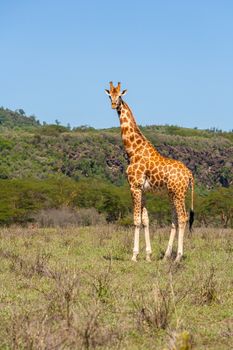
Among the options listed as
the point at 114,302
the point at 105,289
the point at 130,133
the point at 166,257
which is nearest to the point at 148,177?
the point at 130,133

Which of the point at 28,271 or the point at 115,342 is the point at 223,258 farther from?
the point at 115,342

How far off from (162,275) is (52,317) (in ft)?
11.1

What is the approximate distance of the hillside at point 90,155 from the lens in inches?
2494

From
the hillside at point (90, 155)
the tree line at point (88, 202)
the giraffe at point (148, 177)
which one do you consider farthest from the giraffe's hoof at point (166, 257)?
the hillside at point (90, 155)

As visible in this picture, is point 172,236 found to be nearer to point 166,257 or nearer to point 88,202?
point 166,257

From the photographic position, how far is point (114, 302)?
702 cm

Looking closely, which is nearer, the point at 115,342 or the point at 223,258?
the point at 115,342

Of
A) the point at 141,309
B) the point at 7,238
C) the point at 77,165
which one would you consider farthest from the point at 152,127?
the point at 141,309

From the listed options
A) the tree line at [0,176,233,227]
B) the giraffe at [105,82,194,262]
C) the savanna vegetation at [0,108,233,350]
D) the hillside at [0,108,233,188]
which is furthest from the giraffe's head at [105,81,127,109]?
the hillside at [0,108,233,188]

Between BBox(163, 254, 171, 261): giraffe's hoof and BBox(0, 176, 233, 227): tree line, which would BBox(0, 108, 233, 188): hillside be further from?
BBox(163, 254, 171, 261): giraffe's hoof

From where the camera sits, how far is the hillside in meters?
63.3

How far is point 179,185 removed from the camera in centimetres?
1115

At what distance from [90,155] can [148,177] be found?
2344 inches

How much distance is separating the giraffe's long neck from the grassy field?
1.96 m
